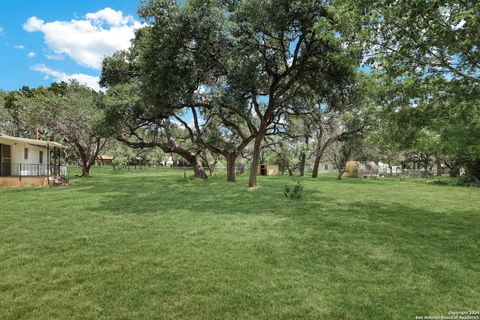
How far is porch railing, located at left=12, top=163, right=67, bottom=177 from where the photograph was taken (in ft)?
61.4

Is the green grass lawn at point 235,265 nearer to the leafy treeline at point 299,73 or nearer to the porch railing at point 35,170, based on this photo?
the leafy treeline at point 299,73

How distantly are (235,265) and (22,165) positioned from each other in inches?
769

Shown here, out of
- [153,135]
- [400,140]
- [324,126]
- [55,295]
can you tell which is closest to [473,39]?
[400,140]

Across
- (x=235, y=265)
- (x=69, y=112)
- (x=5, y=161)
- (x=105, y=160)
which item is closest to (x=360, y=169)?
(x=69, y=112)

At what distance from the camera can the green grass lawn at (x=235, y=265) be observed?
3.37 m

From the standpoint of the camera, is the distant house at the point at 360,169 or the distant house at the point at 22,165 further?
the distant house at the point at 360,169

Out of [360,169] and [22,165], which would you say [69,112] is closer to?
[22,165]

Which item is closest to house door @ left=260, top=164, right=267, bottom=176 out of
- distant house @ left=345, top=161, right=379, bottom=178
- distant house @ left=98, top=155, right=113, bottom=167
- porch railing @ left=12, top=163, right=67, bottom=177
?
distant house @ left=345, top=161, right=379, bottom=178

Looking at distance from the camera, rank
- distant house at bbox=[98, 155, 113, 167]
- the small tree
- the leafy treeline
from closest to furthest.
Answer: the leafy treeline, the small tree, distant house at bbox=[98, 155, 113, 167]

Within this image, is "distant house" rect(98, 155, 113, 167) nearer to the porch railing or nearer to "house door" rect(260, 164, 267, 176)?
"house door" rect(260, 164, 267, 176)

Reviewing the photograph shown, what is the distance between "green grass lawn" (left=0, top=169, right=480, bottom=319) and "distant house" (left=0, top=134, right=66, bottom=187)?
10.9 m

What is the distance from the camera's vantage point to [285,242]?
228 inches

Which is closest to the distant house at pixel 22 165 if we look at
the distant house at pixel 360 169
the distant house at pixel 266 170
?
the distant house at pixel 266 170

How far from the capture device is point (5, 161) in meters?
18.5
